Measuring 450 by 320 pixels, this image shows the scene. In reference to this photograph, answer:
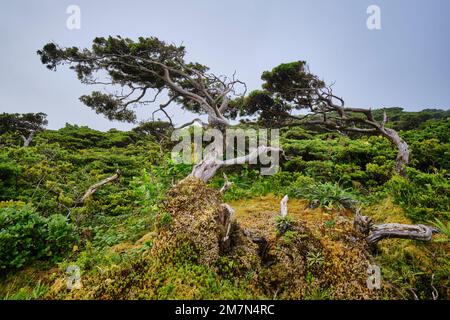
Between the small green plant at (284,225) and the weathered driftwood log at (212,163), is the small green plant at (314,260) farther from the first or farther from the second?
the weathered driftwood log at (212,163)

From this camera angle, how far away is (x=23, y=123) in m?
16.8

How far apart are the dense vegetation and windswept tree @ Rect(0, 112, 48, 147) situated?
10.2 metres

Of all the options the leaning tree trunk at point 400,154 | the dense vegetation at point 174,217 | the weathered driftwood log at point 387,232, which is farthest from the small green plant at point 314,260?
the leaning tree trunk at point 400,154

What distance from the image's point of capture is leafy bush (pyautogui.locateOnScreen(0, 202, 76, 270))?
338 centimetres

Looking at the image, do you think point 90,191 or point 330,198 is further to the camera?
point 90,191

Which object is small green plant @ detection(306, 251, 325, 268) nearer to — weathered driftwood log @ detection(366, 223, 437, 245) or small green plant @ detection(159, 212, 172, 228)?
weathered driftwood log @ detection(366, 223, 437, 245)

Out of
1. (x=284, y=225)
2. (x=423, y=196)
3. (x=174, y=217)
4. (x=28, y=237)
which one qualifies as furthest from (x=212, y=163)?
(x=423, y=196)

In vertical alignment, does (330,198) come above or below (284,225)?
above

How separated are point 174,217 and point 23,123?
19.4 meters

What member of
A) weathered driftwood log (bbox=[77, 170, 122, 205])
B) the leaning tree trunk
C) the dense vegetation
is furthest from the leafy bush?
the leaning tree trunk

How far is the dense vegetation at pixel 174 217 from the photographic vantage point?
285 centimetres

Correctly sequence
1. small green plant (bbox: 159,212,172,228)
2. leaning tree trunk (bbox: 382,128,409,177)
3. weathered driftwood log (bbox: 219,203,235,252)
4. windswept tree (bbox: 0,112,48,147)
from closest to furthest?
1. weathered driftwood log (bbox: 219,203,235,252)
2. small green plant (bbox: 159,212,172,228)
3. leaning tree trunk (bbox: 382,128,409,177)
4. windswept tree (bbox: 0,112,48,147)

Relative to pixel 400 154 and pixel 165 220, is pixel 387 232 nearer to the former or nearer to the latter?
pixel 165 220

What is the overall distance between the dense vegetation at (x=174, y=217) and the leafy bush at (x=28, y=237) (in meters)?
0.02
